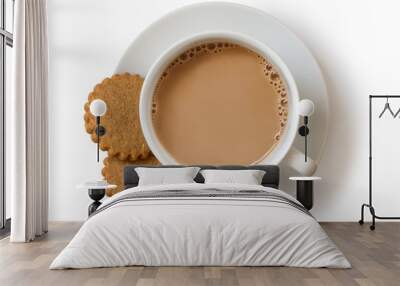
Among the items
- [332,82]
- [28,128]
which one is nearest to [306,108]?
[332,82]

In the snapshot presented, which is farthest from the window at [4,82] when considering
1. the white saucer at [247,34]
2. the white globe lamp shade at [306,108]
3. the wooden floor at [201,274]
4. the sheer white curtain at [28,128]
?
the white globe lamp shade at [306,108]

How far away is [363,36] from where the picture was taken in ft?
23.0

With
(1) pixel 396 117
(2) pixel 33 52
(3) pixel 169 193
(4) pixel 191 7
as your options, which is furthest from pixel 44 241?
(1) pixel 396 117

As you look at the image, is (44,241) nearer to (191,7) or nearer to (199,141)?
(199,141)

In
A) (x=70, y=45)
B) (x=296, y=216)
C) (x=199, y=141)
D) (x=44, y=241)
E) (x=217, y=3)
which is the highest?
(x=217, y=3)

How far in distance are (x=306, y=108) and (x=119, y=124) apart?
2071 mm

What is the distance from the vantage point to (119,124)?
6.81 metres

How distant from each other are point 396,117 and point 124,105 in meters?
3.14

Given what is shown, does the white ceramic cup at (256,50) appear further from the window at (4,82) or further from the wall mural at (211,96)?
the window at (4,82)

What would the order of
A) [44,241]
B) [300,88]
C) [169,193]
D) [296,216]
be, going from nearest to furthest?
[296,216]
[169,193]
[44,241]
[300,88]

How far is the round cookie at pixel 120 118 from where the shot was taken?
676 centimetres

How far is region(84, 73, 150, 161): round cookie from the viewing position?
676 cm

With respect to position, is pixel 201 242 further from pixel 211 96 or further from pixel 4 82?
→ pixel 4 82

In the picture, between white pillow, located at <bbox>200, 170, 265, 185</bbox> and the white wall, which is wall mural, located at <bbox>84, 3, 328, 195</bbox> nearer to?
the white wall
